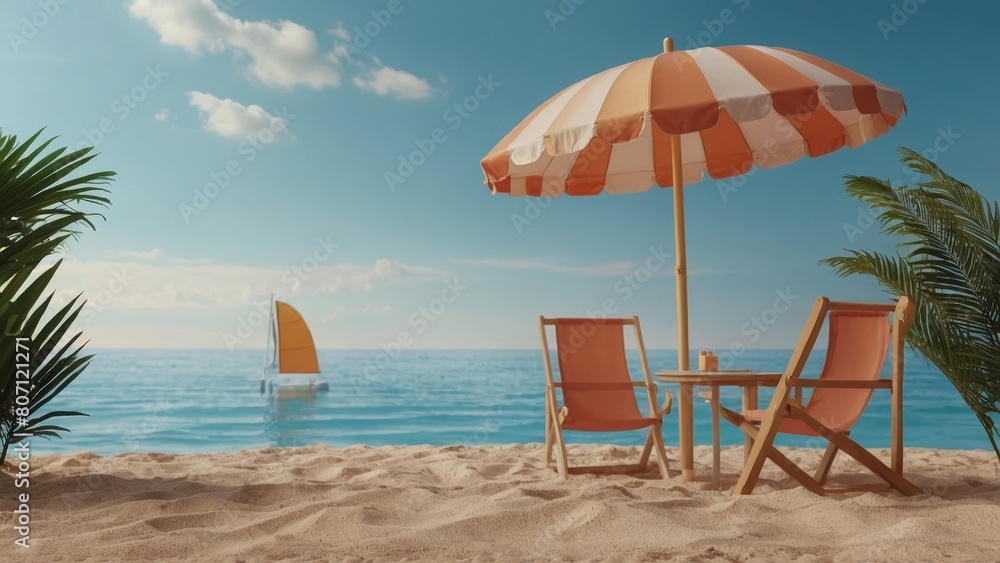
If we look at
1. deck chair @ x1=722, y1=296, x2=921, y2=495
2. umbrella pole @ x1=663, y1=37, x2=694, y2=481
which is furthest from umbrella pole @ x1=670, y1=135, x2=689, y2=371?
deck chair @ x1=722, y1=296, x2=921, y2=495

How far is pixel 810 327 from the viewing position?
3350 millimetres

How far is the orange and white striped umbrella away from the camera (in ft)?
11.1

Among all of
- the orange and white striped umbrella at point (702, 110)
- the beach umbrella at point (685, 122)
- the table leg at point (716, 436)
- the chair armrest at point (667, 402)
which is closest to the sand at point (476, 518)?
the table leg at point (716, 436)

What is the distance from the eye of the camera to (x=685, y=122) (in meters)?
3.37

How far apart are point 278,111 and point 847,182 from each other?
25337 millimetres

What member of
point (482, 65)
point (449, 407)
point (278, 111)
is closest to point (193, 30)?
point (278, 111)

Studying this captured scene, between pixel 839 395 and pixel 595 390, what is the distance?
144 cm

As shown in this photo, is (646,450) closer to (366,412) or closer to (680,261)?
(680,261)

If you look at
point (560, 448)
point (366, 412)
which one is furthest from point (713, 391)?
point (366, 412)

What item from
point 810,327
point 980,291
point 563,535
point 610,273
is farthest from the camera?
point 610,273

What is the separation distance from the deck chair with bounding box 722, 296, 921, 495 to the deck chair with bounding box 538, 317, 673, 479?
64 cm

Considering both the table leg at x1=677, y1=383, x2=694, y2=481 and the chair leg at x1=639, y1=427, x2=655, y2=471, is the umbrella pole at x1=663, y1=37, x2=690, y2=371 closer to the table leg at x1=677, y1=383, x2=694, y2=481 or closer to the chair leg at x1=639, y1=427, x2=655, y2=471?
the table leg at x1=677, y1=383, x2=694, y2=481

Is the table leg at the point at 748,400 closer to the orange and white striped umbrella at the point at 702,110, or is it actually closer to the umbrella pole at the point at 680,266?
the umbrella pole at the point at 680,266

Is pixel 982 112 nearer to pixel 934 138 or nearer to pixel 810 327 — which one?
pixel 934 138
